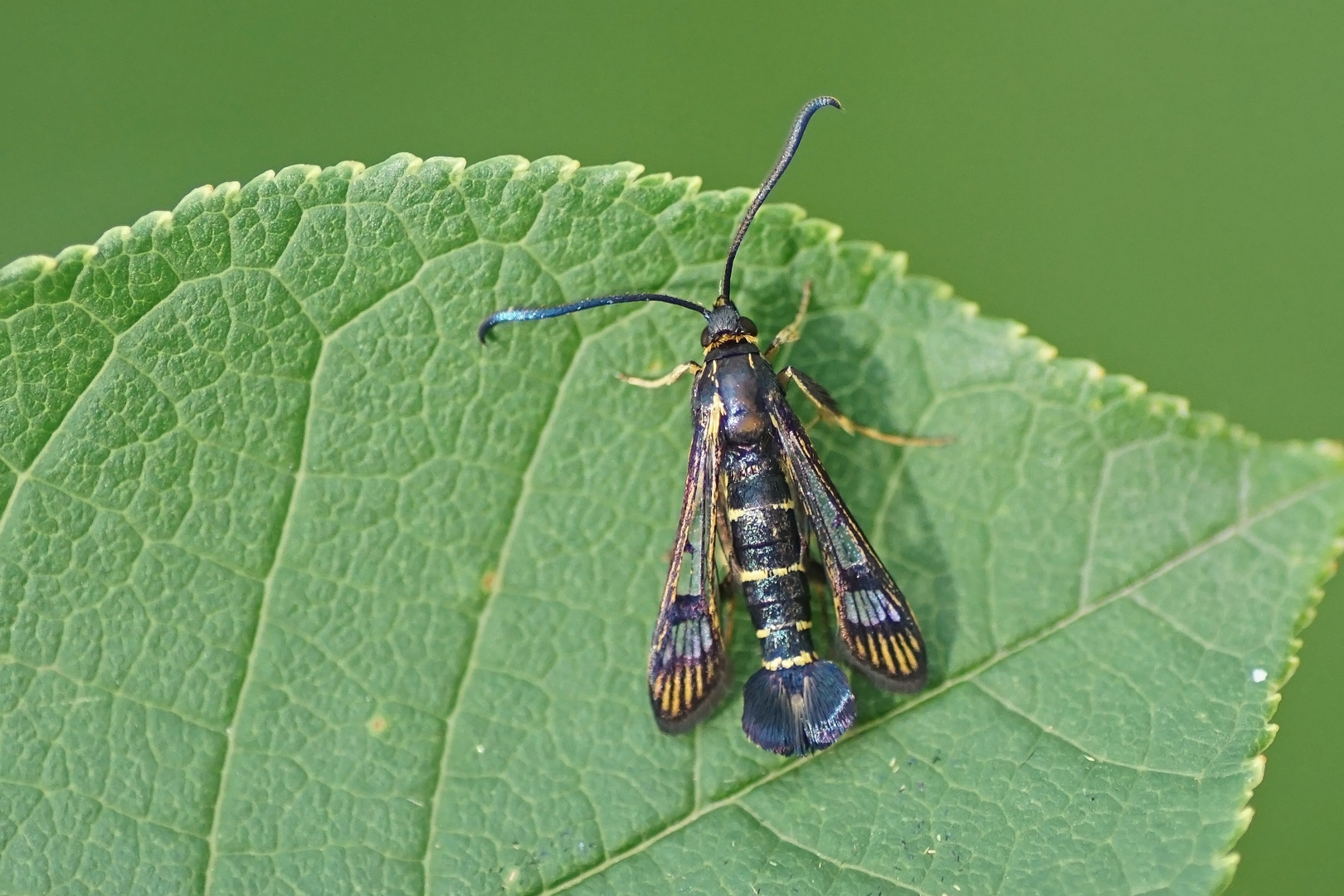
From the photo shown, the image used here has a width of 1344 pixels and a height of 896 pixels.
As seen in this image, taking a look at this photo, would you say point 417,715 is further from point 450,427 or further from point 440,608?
point 450,427

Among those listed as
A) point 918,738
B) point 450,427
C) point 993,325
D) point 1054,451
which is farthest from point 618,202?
point 918,738

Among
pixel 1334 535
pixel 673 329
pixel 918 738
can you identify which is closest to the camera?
pixel 1334 535

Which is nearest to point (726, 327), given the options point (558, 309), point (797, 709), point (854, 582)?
point (558, 309)

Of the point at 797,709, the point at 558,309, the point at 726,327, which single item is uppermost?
the point at 726,327

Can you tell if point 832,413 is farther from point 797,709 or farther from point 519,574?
point 519,574

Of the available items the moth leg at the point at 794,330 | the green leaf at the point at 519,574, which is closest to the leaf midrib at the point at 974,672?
the green leaf at the point at 519,574

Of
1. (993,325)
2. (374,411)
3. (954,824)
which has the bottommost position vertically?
(954,824)

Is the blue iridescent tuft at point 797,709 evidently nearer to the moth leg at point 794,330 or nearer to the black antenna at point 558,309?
the moth leg at point 794,330
